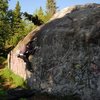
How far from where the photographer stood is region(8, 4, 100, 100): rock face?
56.9 ft

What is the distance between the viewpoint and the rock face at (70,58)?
17.3 meters

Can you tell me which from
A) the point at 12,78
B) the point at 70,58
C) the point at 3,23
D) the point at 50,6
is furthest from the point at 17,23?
the point at 70,58

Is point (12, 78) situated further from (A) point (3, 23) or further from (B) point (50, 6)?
(B) point (50, 6)

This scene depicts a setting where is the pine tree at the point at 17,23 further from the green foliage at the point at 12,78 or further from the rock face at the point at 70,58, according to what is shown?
the rock face at the point at 70,58

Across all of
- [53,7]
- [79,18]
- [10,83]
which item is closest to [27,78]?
[10,83]

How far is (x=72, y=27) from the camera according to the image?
64.8ft

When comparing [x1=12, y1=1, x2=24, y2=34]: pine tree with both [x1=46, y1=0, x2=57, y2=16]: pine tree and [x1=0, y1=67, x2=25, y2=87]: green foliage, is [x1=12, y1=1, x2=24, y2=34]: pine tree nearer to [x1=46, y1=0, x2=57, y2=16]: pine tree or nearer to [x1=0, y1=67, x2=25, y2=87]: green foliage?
[x1=46, y1=0, x2=57, y2=16]: pine tree

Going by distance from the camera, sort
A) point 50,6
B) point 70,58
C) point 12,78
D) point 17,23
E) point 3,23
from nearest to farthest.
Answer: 1. point 70,58
2. point 12,78
3. point 3,23
4. point 17,23
5. point 50,6

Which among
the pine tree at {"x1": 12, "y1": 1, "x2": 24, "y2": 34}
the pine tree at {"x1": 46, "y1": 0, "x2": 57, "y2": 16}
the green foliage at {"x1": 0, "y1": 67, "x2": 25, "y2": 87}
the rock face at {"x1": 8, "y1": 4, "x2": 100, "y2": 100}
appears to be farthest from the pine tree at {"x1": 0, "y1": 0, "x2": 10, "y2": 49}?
the pine tree at {"x1": 46, "y1": 0, "x2": 57, "y2": 16}

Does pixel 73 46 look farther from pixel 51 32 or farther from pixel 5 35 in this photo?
pixel 5 35

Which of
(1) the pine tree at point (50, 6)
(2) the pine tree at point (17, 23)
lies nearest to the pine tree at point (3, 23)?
(2) the pine tree at point (17, 23)

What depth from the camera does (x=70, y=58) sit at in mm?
18375

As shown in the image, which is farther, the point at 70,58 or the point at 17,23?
the point at 17,23

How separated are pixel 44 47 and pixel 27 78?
2904mm
